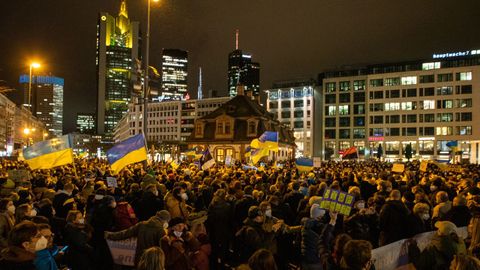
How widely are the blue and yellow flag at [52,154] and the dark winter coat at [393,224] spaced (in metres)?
11.2

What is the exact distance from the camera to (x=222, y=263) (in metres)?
10.0

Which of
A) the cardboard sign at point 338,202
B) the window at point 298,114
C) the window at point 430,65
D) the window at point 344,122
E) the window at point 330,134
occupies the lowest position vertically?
the cardboard sign at point 338,202

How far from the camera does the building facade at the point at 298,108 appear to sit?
117125mm

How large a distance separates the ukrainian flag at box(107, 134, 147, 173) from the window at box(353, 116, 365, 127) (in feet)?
320

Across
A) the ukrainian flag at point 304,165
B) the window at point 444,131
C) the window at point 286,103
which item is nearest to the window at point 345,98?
the window at point 286,103

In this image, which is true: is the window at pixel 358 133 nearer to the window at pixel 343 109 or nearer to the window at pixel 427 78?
the window at pixel 343 109

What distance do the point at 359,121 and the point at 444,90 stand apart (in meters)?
20.2

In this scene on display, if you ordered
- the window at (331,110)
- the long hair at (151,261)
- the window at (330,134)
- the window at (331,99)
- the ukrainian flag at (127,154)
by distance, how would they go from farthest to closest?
1. the window at (331,99)
2. the window at (331,110)
3. the window at (330,134)
4. the ukrainian flag at (127,154)
5. the long hair at (151,261)

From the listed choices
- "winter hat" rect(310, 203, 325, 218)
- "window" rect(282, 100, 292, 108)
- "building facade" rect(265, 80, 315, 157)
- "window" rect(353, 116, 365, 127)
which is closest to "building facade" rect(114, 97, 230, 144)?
"building facade" rect(265, 80, 315, 157)

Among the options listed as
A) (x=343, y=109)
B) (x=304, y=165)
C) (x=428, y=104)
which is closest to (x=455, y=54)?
(x=428, y=104)

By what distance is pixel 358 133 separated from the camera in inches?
4218

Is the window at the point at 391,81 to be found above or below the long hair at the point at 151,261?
above

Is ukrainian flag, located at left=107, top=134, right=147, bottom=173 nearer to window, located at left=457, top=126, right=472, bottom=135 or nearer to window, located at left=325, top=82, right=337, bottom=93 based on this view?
window, located at left=457, top=126, right=472, bottom=135

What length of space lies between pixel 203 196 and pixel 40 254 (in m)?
7.17
